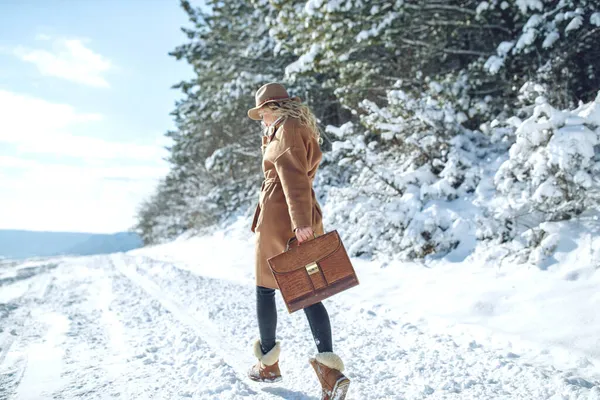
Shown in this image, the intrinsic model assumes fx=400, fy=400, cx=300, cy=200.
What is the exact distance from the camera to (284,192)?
7.68ft

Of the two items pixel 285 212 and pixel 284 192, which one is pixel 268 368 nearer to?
pixel 285 212

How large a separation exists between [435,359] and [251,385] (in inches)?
52.9

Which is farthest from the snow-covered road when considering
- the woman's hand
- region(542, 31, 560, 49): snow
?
region(542, 31, 560, 49): snow

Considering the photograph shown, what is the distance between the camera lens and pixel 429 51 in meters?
8.92

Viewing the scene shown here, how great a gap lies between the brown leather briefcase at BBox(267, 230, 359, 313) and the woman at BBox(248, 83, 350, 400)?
0.27 feet

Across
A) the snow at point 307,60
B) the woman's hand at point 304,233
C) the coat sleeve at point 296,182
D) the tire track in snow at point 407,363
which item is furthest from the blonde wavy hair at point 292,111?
the snow at point 307,60

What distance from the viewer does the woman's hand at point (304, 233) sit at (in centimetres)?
230

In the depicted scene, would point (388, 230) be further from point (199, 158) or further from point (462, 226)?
point (199, 158)

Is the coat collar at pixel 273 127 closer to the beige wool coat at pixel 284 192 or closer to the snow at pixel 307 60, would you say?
the beige wool coat at pixel 284 192

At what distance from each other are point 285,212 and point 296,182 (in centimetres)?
25

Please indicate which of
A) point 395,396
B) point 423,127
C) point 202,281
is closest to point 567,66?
point 423,127

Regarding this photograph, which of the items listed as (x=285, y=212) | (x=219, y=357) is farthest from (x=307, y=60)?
(x=219, y=357)

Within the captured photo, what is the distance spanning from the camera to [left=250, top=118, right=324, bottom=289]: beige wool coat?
2316 mm

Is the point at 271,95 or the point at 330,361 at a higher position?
the point at 271,95
